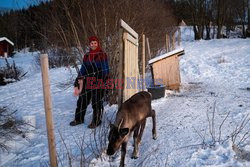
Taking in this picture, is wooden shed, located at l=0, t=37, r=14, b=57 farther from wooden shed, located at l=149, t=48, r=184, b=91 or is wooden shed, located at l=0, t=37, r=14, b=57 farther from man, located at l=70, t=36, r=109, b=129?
man, located at l=70, t=36, r=109, b=129

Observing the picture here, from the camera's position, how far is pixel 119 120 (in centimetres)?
288

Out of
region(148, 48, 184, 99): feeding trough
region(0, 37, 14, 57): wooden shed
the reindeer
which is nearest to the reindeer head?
the reindeer

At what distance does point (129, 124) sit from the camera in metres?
3.01

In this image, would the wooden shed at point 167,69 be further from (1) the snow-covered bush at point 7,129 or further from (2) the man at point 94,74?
(1) the snow-covered bush at point 7,129

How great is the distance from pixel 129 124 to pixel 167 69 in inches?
174

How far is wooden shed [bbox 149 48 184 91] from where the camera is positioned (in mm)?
6957

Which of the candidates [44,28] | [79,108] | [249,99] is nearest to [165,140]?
[79,108]

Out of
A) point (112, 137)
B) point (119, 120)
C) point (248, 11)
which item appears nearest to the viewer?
point (112, 137)

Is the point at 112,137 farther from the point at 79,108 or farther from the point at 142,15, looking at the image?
the point at 142,15

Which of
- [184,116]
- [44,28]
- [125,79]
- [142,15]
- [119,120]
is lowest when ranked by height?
[184,116]

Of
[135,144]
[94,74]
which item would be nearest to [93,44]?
[94,74]

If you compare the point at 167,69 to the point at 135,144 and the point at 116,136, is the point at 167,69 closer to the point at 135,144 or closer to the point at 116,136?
the point at 135,144

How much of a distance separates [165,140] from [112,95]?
239 cm

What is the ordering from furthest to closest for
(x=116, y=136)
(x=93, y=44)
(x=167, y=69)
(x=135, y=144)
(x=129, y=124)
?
(x=167, y=69) → (x=93, y=44) → (x=135, y=144) → (x=129, y=124) → (x=116, y=136)
